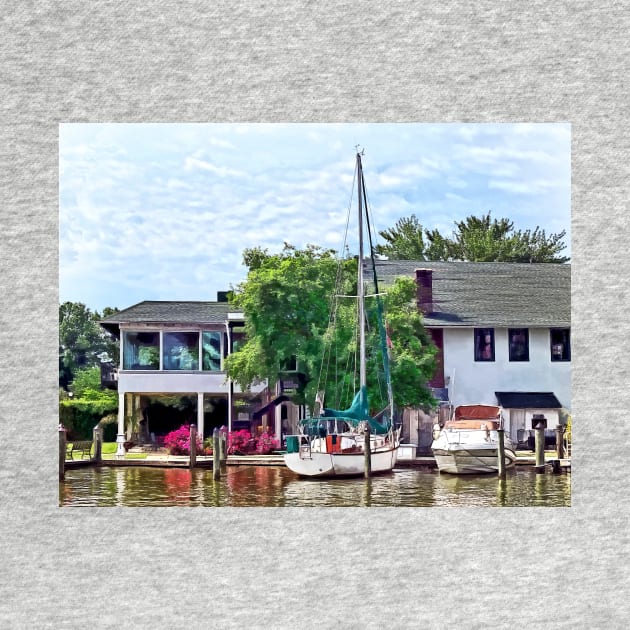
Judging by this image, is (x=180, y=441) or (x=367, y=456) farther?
(x=367, y=456)

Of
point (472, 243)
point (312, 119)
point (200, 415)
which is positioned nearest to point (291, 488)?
point (200, 415)

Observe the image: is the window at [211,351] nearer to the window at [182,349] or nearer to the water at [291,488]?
the window at [182,349]

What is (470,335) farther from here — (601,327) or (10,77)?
(10,77)

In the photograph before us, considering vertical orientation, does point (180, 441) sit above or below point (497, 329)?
below

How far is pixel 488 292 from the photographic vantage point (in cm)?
1200

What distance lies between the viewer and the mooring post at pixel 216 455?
11805mm

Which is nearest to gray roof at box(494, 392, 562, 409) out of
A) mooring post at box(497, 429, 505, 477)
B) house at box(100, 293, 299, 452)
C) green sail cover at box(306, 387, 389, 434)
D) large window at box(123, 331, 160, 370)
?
mooring post at box(497, 429, 505, 477)

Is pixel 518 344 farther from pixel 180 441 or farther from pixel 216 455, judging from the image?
pixel 180 441

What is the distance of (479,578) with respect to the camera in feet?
29.3

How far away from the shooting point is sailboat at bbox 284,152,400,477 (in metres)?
12.4

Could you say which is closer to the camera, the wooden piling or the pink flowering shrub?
the wooden piling

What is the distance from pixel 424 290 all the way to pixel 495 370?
1.14 meters

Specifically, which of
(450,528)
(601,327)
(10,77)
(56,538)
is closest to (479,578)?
(450,528)

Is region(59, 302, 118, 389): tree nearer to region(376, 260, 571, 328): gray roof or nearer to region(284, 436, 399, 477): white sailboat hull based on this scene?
region(284, 436, 399, 477): white sailboat hull
